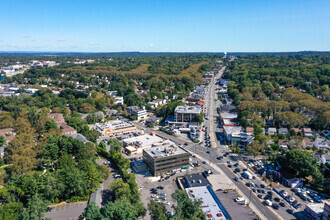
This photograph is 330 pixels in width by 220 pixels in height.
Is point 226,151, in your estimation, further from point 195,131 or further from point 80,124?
point 80,124

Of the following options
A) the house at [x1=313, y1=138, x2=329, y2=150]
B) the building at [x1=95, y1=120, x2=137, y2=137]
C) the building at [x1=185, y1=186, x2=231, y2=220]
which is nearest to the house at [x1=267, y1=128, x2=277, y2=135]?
the house at [x1=313, y1=138, x2=329, y2=150]

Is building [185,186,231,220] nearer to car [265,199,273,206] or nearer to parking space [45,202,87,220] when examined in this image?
car [265,199,273,206]

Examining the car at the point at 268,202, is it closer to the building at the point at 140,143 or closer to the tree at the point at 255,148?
the tree at the point at 255,148

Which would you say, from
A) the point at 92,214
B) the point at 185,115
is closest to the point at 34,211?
the point at 92,214

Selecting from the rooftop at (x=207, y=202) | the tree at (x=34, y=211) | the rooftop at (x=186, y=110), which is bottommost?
the rooftop at (x=207, y=202)

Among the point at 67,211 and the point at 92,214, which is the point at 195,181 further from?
the point at 67,211

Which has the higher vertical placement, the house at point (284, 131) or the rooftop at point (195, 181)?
the house at point (284, 131)

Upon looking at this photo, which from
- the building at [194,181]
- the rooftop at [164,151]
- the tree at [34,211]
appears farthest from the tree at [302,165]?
the tree at [34,211]
